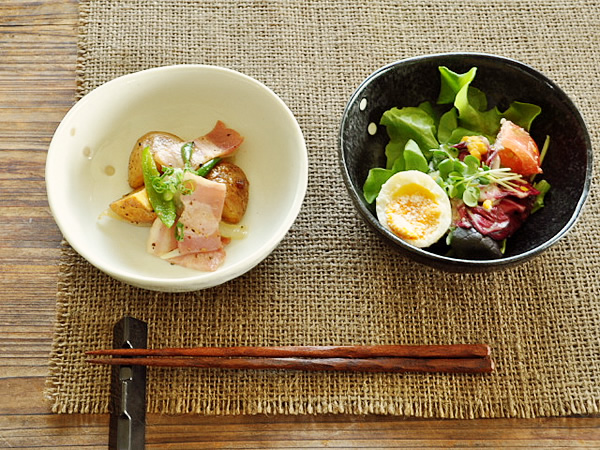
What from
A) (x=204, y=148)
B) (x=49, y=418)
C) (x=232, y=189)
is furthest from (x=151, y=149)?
(x=49, y=418)

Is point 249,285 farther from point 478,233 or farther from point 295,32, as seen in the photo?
point 295,32

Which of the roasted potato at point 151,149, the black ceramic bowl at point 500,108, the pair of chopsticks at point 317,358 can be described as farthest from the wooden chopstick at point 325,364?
the roasted potato at point 151,149

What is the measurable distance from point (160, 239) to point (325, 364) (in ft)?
1.78

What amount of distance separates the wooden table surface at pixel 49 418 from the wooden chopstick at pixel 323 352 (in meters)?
0.17

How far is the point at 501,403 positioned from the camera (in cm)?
152

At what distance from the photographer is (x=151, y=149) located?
5.24 ft

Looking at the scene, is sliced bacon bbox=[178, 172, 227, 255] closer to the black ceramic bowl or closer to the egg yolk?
the black ceramic bowl

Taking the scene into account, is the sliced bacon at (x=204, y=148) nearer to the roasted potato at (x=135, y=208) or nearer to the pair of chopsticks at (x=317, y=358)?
the roasted potato at (x=135, y=208)

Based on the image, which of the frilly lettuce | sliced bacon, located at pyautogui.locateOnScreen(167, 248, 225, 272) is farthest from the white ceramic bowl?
the frilly lettuce

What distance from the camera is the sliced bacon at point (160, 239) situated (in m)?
1.55

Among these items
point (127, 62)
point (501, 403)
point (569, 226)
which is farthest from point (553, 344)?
point (127, 62)

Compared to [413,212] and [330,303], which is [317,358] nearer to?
[330,303]

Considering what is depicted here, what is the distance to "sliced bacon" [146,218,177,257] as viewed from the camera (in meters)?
1.55

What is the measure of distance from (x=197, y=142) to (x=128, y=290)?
45cm
